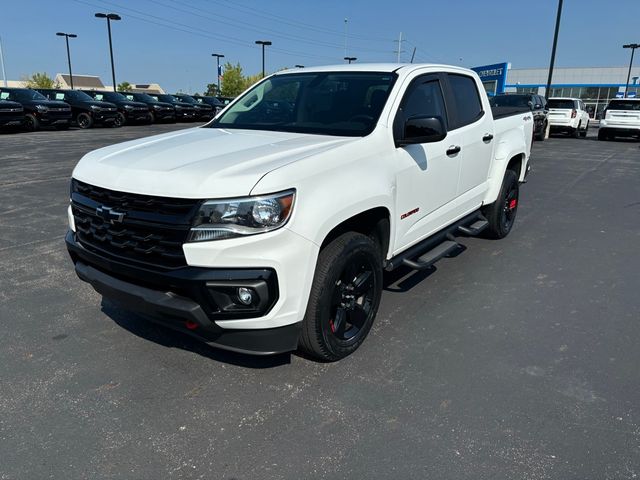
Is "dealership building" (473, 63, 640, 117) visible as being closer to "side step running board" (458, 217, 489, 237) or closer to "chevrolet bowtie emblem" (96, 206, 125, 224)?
"side step running board" (458, 217, 489, 237)

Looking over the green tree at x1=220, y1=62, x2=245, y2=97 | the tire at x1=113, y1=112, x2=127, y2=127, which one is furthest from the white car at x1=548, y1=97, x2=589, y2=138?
the green tree at x1=220, y1=62, x2=245, y2=97

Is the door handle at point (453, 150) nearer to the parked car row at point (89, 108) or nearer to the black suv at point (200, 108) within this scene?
the parked car row at point (89, 108)

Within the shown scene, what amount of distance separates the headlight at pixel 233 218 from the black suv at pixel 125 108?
24301 mm

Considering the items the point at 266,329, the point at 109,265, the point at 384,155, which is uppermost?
the point at 384,155

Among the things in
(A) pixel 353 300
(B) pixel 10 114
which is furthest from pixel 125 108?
(A) pixel 353 300

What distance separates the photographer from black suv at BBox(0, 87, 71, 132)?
19.9 metres

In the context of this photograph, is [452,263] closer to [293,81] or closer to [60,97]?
[293,81]

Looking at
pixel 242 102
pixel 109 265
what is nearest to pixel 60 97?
pixel 242 102

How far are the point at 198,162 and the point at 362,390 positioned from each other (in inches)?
64.1

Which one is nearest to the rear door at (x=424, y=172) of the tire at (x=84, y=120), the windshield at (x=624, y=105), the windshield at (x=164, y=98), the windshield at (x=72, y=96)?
the windshield at (x=624, y=105)

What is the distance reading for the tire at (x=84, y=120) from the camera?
75.6ft

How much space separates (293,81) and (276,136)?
1106mm

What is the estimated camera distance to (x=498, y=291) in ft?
14.8

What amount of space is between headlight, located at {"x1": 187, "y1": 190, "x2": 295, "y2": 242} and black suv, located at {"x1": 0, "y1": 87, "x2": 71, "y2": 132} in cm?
2094
